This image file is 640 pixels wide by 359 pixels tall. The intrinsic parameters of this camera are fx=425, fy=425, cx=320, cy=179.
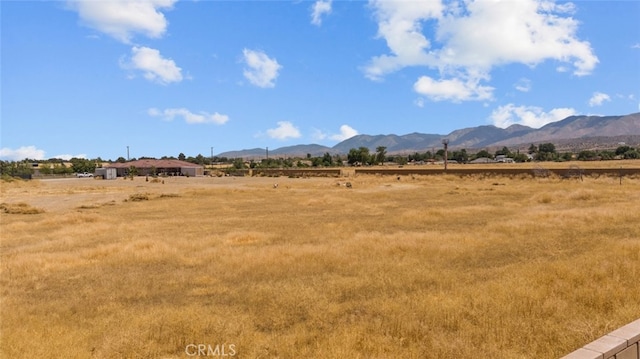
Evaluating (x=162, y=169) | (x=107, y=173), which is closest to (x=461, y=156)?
(x=162, y=169)

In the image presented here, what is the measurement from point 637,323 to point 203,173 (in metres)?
123

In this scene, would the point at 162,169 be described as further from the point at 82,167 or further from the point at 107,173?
the point at 82,167

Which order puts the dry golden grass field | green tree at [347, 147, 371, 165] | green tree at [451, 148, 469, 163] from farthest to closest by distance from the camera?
1. green tree at [451, 148, 469, 163]
2. green tree at [347, 147, 371, 165]
3. the dry golden grass field

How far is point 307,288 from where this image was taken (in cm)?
1017

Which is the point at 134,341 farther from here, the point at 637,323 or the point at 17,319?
the point at 637,323

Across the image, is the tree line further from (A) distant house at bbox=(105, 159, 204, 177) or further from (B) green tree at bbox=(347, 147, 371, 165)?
(A) distant house at bbox=(105, 159, 204, 177)

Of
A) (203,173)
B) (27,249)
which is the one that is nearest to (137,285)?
(27,249)

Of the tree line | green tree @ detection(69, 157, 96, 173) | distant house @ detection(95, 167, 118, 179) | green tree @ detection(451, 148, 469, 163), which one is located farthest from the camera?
green tree @ detection(451, 148, 469, 163)

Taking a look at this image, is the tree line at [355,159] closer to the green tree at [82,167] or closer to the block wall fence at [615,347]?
the green tree at [82,167]

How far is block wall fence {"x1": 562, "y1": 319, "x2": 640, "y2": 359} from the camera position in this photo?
446 centimetres

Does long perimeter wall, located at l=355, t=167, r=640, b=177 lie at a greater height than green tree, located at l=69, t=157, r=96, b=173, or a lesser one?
lesser

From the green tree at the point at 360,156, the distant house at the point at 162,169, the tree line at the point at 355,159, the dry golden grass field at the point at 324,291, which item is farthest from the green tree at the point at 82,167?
the dry golden grass field at the point at 324,291

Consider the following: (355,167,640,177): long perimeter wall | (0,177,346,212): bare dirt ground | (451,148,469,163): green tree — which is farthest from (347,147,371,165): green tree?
(0,177,346,212): bare dirt ground

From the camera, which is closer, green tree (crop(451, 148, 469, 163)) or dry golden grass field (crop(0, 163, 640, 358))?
dry golden grass field (crop(0, 163, 640, 358))
